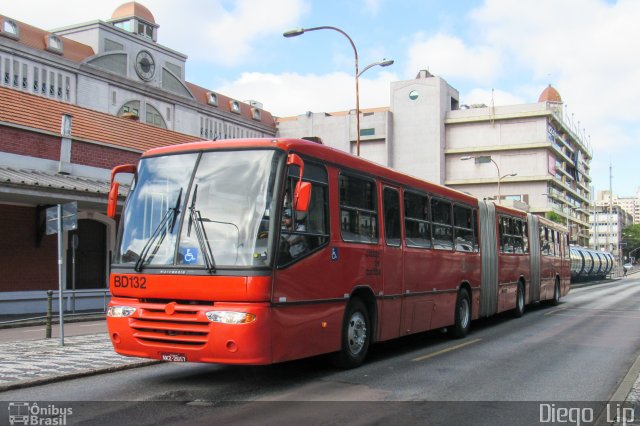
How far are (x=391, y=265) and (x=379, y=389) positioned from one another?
2871 mm

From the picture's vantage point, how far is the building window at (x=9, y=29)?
2094 inches

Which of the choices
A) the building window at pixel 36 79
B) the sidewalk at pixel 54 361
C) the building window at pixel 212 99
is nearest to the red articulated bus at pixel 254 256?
the sidewalk at pixel 54 361

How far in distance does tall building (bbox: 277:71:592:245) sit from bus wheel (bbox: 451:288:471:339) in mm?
80604

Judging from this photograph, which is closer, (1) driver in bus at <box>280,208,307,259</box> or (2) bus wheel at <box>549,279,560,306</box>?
(1) driver in bus at <box>280,208,307,259</box>

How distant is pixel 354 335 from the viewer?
30.5ft

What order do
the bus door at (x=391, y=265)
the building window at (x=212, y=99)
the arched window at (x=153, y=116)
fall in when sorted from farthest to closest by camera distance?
the building window at (x=212, y=99) < the arched window at (x=153, y=116) < the bus door at (x=391, y=265)

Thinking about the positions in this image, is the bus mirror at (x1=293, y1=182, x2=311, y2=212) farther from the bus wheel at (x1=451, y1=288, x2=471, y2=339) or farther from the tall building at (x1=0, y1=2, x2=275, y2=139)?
the tall building at (x1=0, y1=2, x2=275, y2=139)

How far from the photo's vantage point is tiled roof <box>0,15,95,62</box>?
55.7 meters

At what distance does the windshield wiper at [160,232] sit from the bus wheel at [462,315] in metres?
7.52

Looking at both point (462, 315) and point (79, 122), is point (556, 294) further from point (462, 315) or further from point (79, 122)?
point (79, 122)

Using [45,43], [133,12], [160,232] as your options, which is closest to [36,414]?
[160,232]

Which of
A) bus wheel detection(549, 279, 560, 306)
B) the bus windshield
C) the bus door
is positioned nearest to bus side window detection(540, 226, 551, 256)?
bus wheel detection(549, 279, 560, 306)

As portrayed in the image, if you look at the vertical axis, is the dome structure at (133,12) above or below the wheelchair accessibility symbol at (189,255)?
above

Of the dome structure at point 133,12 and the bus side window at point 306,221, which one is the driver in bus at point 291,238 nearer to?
the bus side window at point 306,221
